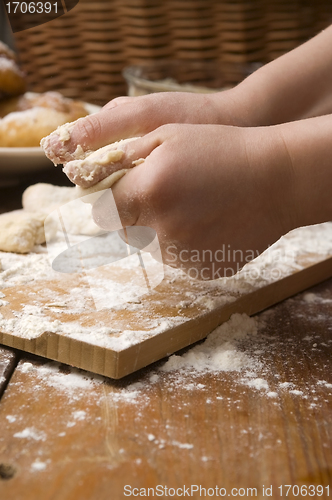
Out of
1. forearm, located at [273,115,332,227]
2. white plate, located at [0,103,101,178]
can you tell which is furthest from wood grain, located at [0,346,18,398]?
white plate, located at [0,103,101,178]

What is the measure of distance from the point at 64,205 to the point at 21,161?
16cm

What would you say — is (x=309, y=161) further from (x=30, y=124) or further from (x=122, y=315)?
(x=30, y=124)

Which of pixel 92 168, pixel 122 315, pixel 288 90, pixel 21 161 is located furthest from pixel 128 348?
pixel 21 161

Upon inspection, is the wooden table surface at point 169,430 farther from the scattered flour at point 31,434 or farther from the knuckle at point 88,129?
the knuckle at point 88,129

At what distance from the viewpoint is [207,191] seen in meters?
0.51

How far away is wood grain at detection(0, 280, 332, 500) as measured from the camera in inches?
14.7

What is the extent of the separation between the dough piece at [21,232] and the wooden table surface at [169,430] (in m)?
0.24

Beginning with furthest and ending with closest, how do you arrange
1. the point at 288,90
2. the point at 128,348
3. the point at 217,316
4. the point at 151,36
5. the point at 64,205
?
the point at 151,36 → the point at 64,205 → the point at 288,90 → the point at 217,316 → the point at 128,348

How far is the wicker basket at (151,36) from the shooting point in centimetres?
120

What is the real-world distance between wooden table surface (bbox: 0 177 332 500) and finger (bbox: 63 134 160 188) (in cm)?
19

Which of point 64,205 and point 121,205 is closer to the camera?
point 121,205

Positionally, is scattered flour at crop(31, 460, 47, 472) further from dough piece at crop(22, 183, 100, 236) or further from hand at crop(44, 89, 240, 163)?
dough piece at crop(22, 183, 100, 236)

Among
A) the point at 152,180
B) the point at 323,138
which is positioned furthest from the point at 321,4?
the point at 152,180

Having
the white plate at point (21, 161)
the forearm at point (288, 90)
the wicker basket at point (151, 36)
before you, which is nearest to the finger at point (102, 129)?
the forearm at point (288, 90)
